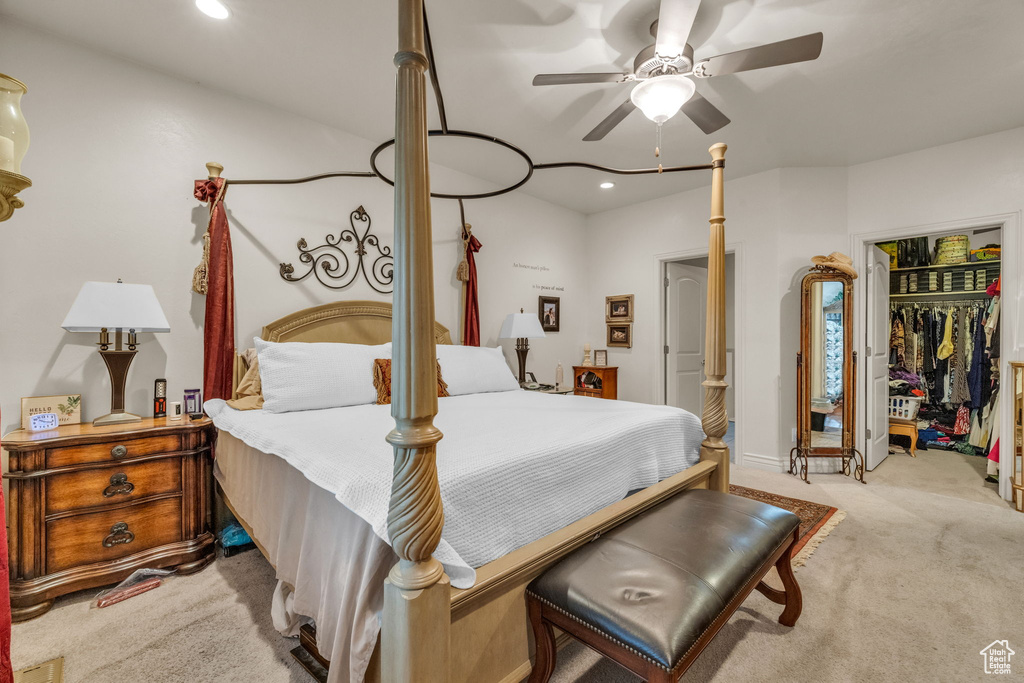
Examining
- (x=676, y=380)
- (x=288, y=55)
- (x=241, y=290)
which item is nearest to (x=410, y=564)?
(x=241, y=290)

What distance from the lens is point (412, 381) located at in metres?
0.98

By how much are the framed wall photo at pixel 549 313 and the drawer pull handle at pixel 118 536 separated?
140 inches

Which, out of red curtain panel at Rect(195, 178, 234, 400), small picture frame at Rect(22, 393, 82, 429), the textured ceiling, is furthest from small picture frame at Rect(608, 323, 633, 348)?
small picture frame at Rect(22, 393, 82, 429)

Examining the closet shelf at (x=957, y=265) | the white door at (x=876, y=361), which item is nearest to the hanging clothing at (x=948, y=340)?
the closet shelf at (x=957, y=265)

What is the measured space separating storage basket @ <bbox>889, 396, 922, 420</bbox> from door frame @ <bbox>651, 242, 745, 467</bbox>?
5.30ft

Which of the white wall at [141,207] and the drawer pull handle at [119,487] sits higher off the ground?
the white wall at [141,207]

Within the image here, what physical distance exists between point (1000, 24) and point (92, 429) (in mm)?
4646

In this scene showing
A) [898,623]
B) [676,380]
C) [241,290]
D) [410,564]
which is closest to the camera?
[410,564]

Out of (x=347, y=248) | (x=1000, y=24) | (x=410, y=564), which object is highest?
(x=1000, y=24)

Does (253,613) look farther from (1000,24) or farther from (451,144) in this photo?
(1000,24)

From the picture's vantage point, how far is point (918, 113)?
2.90 metres

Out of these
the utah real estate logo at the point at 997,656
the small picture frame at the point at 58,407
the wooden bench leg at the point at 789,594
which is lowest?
the utah real estate logo at the point at 997,656

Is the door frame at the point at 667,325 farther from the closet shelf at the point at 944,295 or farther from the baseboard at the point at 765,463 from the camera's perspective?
the closet shelf at the point at 944,295

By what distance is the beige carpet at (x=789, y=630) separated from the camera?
152 centimetres
